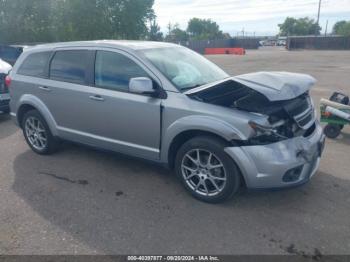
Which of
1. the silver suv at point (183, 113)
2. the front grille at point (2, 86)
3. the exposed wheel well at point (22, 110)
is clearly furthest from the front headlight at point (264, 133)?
the front grille at point (2, 86)

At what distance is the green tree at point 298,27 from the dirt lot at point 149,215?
3728 inches

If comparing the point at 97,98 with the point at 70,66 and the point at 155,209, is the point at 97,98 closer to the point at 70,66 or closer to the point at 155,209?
the point at 70,66

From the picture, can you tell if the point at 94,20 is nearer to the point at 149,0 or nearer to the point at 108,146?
the point at 149,0

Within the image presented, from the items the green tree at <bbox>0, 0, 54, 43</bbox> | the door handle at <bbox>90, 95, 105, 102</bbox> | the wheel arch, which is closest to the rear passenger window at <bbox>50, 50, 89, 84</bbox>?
the door handle at <bbox>90, 95, 105, 102</bbox>

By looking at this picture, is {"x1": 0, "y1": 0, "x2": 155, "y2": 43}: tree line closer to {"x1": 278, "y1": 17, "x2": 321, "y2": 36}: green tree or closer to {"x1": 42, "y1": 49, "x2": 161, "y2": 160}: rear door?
{"x1": 42, "y1": 49, "x2": 161, "y2": 160}: rear door

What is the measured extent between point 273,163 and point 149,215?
1.40 metres

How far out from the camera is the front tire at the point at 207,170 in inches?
134

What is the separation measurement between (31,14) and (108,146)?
85.1 feet

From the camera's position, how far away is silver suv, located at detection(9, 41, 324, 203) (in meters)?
3.29

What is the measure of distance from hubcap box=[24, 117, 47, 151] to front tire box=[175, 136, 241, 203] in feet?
8.01

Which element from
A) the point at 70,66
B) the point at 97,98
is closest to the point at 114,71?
the point at 97,98

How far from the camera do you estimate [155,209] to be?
3.56 meters

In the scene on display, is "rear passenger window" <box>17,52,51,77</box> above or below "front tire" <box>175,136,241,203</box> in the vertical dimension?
above

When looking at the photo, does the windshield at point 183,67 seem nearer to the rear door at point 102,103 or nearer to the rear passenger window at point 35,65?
the rear door at point 102,103
